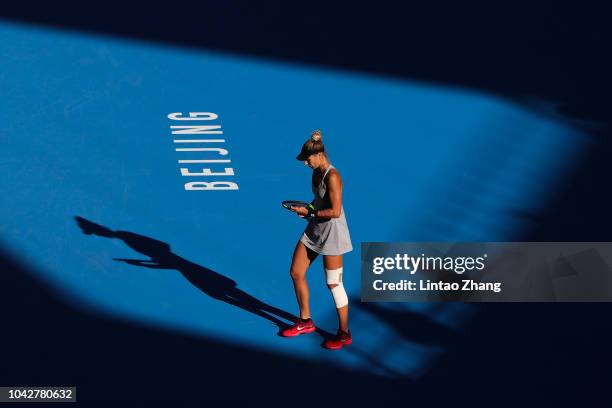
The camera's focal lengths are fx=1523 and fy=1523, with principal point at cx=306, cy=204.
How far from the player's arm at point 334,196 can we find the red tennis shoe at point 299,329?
1.37 meters

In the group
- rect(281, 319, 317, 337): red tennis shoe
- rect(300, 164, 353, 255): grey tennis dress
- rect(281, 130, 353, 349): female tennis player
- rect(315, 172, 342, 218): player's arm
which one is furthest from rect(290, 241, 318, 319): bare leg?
rect(315, 172, 342, 218): player's arm

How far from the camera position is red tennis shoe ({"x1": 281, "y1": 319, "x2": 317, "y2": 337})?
51.2 ft

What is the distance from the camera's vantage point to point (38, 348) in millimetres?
15305

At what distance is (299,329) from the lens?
15.6m

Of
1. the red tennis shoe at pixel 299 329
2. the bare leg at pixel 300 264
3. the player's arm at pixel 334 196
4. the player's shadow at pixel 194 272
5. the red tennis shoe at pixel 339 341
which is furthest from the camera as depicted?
the player's shadow at pixel 194 272

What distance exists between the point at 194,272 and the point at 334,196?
2.48 m

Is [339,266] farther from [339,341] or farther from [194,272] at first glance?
[194,272]

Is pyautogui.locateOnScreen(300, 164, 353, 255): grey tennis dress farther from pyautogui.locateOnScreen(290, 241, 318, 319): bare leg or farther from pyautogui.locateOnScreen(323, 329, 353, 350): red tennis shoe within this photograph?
pyautogui.locateOnScreen(323, 329, 353, 350): red tennis shoe

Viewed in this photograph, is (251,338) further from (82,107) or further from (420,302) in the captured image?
(82,107)

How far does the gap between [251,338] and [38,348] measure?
7.06 ft

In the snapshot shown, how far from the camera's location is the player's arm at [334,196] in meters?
14.7

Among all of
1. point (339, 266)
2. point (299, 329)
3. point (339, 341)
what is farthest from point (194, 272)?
point (339, 266)

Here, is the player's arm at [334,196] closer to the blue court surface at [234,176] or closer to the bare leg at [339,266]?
the bare leg at [339,266]

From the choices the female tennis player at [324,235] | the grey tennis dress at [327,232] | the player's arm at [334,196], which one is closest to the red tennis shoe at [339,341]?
the female tennis player at [324,235]
